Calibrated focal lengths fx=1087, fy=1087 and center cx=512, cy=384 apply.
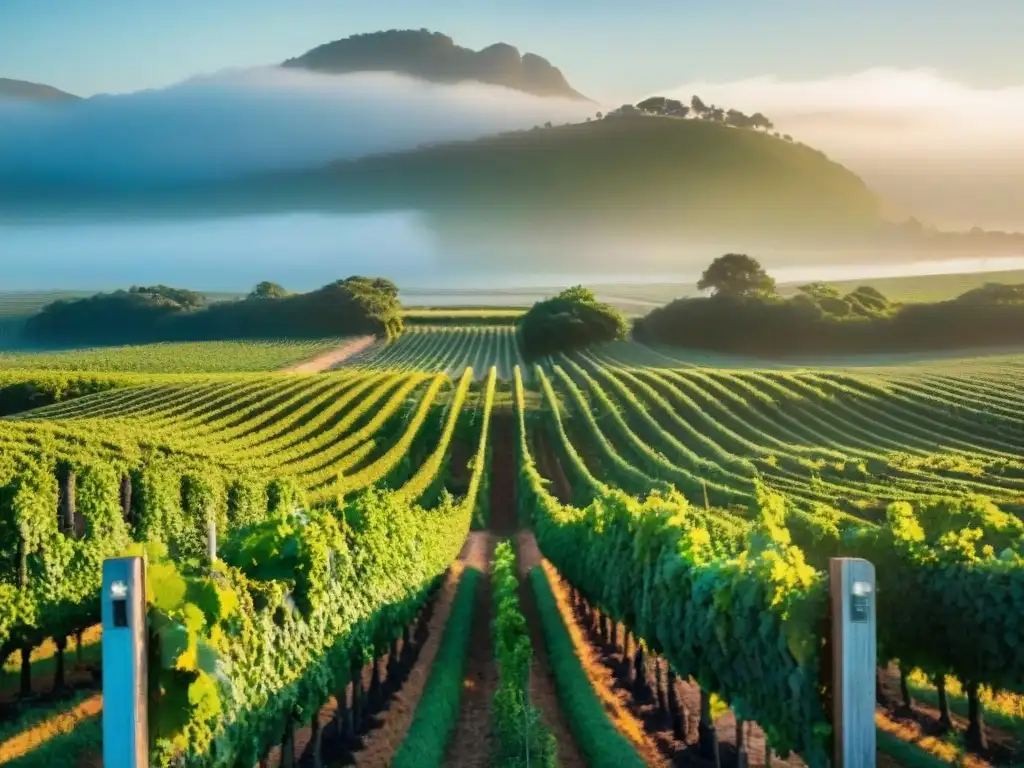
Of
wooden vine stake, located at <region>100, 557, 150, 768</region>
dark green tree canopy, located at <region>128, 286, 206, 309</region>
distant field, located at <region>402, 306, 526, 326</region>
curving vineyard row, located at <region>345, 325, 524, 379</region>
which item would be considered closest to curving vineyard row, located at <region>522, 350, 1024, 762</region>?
wooden vine stake, located at <region>100, 557, 150, 768</region>

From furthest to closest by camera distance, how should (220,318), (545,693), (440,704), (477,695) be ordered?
(220,318), (477,695), (545,693), (440,704)

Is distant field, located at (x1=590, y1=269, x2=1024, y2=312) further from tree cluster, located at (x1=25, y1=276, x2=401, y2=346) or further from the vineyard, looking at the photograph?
the vineyard

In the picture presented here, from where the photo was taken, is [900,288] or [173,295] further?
[173,295]

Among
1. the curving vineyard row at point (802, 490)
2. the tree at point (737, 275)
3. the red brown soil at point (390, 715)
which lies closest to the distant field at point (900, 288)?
the tree at point (737, 275)

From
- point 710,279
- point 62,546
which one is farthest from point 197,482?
point 710,279

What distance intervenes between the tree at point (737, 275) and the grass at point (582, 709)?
79.6 m

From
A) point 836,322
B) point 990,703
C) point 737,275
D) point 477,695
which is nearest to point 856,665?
point 990,703

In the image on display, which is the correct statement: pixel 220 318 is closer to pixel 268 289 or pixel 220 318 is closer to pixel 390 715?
pixel 268 289

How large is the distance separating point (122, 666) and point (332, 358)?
260ft

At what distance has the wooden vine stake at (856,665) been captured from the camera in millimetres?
9250

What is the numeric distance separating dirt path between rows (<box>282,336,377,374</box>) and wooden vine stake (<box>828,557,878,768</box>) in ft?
229

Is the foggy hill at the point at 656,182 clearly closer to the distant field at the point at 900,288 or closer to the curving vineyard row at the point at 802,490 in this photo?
the distant field at the point at 900,288

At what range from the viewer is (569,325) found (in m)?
90.6

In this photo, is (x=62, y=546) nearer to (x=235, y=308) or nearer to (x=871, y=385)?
(x=871, y=385)
